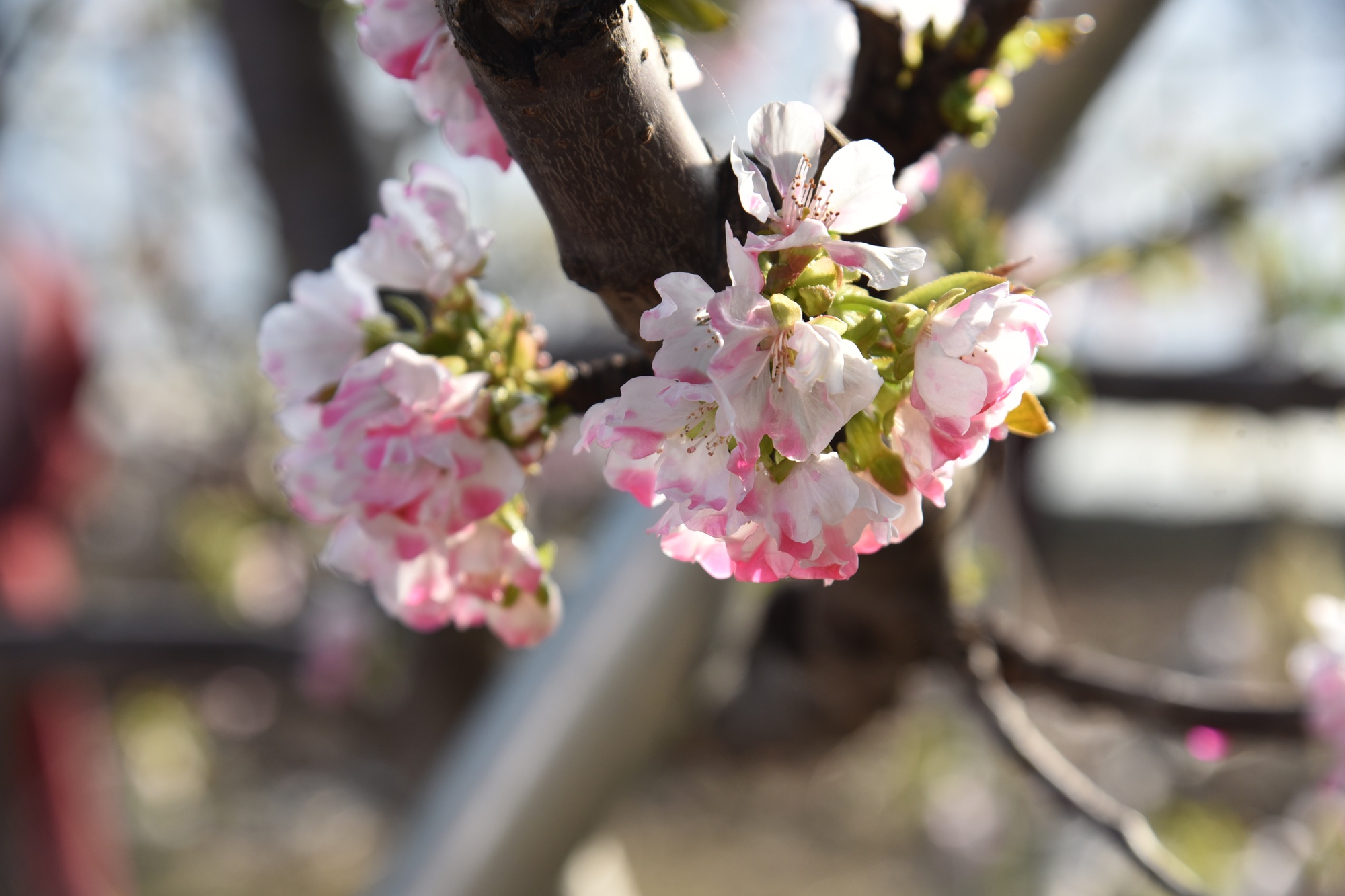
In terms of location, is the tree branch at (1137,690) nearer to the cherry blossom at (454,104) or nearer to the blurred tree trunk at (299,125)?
the cherry blossom at (454,104)

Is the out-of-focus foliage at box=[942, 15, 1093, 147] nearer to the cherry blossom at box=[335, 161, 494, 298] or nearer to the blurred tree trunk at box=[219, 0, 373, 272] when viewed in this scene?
the cherry blossom at box=[335, 161, 494, 298]

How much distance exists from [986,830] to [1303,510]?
4.11 feet

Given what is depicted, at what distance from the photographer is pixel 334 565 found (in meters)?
0.36

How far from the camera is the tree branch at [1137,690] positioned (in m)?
0.62

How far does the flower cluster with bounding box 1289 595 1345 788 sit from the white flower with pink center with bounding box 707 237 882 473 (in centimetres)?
53

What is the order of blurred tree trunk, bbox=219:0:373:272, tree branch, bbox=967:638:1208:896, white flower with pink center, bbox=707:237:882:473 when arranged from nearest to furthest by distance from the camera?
white flower with pink center, bbox=707:237:882:473 < tree branch, bbox=967:638:1208:896 < blurred tree trunk, bbox=219:0:373:272

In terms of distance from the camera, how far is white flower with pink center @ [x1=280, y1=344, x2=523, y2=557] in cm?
31

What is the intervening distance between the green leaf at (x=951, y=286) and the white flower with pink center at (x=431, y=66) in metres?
0.16

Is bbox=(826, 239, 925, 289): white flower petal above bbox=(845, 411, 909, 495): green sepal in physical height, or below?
above

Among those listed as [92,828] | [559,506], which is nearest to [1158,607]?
[559,506]

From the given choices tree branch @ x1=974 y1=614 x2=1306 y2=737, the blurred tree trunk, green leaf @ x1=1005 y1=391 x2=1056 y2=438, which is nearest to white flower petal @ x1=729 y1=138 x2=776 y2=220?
green leaf @ x1=1005 y1=391 x2=1056 y2=438

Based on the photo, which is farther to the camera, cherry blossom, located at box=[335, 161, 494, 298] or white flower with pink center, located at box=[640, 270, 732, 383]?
cherry blossom, located at box=[335, 161, 494, 298]

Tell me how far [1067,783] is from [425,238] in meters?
0.46

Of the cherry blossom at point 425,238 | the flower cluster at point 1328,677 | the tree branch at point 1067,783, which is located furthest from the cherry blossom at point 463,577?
the flower cluster at point 1328,677
